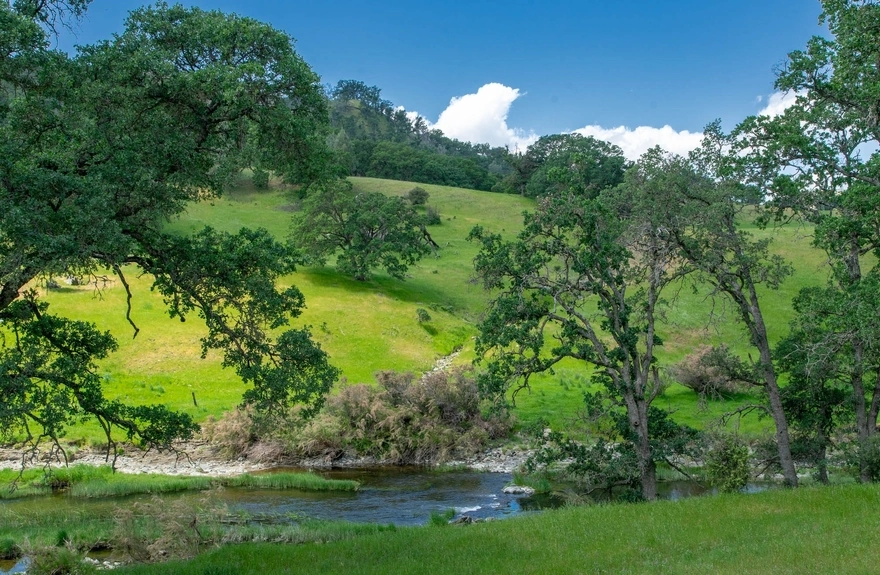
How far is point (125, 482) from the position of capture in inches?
1056

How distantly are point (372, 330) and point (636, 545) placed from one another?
39637 millimetres

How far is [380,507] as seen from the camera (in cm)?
2506

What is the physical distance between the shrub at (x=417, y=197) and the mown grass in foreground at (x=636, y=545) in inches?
3198

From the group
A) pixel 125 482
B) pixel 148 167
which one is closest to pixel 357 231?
pixel 125 482

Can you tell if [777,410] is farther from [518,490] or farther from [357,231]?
[357,231]

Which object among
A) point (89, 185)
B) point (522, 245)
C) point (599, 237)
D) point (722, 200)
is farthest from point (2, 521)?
point (722, 200)

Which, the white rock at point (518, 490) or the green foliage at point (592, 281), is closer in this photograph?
the green foliage at point (592, 281)

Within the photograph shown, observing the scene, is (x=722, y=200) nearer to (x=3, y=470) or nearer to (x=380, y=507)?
(x=380, y=507)

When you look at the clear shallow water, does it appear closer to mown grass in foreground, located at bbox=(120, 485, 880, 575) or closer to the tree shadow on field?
mown grass in foreground, located at bbox=(120, 485, 880, 575)

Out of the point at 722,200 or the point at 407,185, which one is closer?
the point at 722,200

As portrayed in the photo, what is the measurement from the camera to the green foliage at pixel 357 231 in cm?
5934

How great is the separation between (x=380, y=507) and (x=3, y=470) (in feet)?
54.7

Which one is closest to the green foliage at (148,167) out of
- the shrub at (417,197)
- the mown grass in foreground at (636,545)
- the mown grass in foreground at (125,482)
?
the mown grass in foreground at (636,545)

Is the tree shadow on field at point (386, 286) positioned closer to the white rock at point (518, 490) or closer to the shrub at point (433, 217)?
the shrub at point (433, 217)
